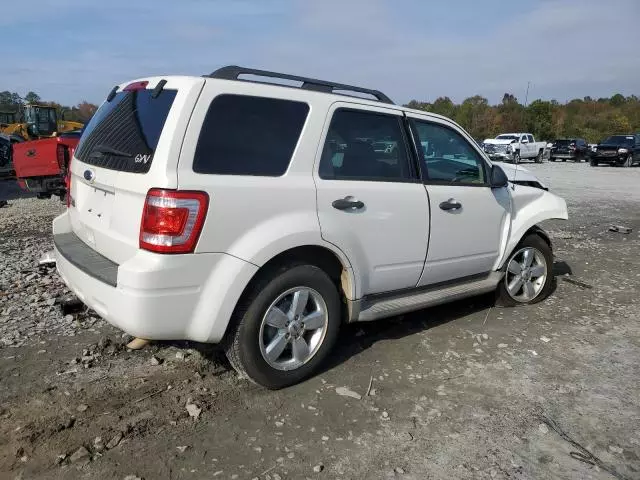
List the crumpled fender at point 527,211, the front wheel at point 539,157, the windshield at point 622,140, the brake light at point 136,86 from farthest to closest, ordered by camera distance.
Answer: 1. the front wheel at point 539,157
2. the windshield at point 622,140
3. the crumpled fender at point 527,211
4. the brake light at point 136,86

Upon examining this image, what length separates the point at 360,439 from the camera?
2.91 metres

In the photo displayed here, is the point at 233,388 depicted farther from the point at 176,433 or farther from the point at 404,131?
the point at 404,131

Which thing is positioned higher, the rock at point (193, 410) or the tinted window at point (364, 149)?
the tinted window at point (364, 149)

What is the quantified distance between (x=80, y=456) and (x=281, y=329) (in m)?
1.30

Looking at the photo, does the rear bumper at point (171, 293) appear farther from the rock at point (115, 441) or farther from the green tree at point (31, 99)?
the green tree at point (31, 99)

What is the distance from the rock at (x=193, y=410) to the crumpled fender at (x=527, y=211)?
2927 millimetres

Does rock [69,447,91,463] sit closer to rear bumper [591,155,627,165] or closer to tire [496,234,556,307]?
tire [496,234,556,307]

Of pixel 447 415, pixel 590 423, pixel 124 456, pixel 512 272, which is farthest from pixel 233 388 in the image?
pixel 512 272

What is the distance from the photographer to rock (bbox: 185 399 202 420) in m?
3.07

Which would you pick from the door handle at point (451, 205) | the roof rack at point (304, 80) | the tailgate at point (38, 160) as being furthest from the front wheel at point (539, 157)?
the roof rack at point (304, 80)

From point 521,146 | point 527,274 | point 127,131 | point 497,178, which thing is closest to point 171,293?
point 127,131

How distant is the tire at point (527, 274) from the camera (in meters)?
4.96

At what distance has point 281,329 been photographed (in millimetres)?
→ 3328

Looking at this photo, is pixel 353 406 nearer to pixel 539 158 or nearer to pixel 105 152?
pixel 105 152
